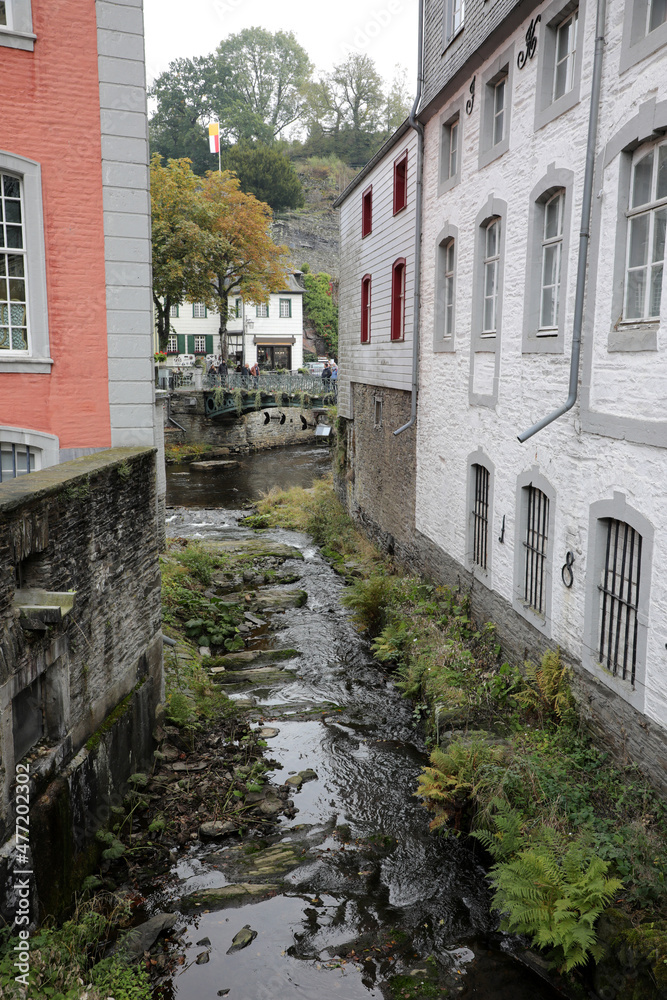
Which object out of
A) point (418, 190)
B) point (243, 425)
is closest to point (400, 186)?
point (418, 190)

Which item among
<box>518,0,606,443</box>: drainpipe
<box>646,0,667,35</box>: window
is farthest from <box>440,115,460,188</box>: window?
<box>646,0,667,35</box>: window

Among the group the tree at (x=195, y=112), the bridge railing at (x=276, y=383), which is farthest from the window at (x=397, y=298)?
the tree at (x=195, y=112)

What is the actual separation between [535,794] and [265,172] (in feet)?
A: 187

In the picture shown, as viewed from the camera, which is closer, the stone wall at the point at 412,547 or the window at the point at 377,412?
the stone wall at the point at 412,547

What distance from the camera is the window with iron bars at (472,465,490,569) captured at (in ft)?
35.7

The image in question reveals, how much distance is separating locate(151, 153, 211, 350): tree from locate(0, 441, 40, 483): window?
850 inches

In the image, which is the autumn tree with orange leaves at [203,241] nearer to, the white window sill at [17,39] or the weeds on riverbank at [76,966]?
the white window sill at [17,39]

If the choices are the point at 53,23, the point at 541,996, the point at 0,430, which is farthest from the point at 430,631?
the point at 53,23

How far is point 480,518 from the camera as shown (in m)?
11.1

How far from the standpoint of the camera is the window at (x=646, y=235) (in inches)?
252

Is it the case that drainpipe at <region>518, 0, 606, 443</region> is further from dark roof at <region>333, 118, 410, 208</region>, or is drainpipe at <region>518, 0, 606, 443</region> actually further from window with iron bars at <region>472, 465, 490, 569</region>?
dark roof at <region>333, 118, 410, 208</region>

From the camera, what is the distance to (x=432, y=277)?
504 inches

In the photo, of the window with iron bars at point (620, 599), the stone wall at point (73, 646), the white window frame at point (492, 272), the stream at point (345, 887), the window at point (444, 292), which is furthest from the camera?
the window at point (444, 292)

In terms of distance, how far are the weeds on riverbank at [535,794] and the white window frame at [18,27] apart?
9.07 metres
